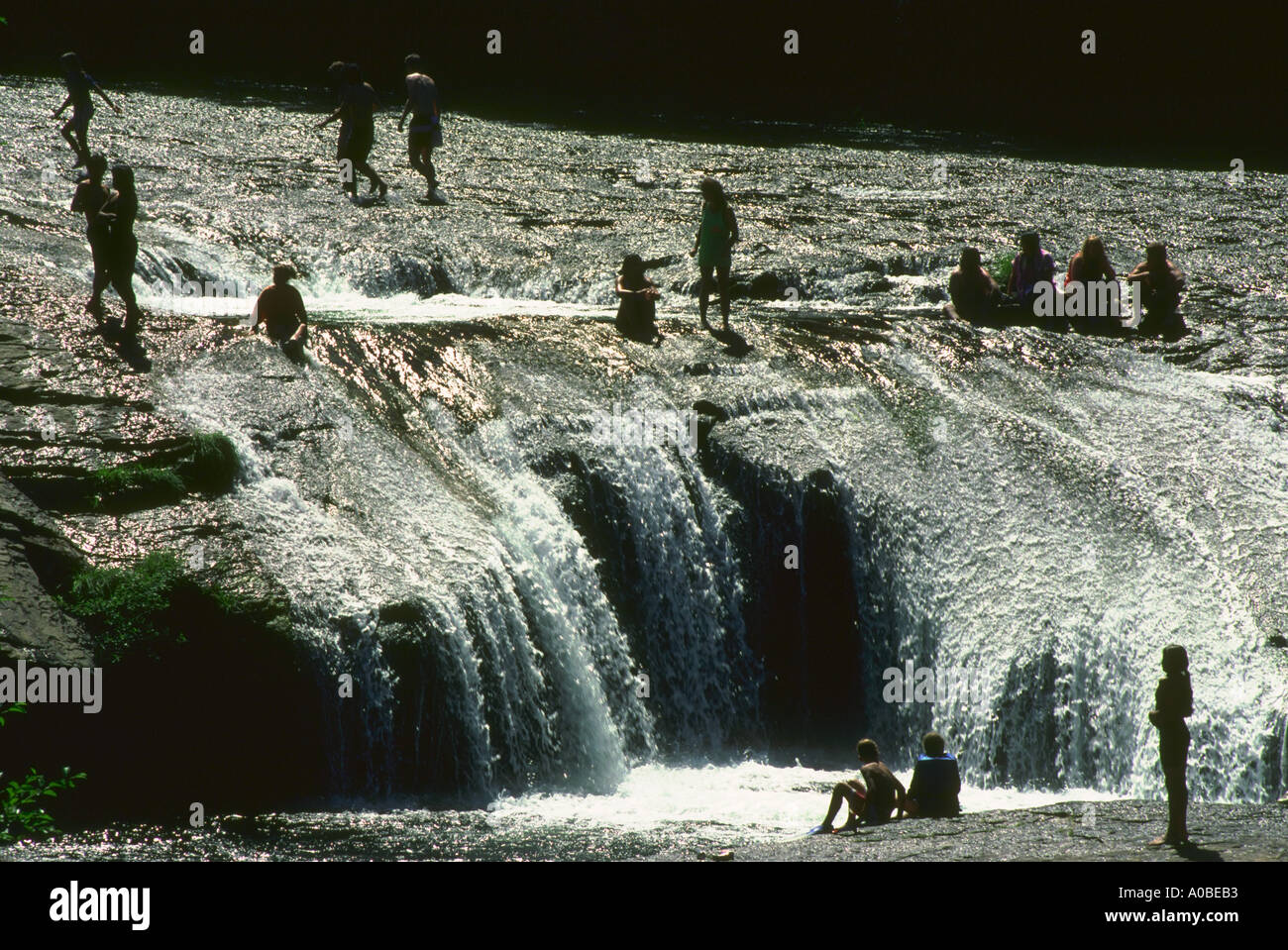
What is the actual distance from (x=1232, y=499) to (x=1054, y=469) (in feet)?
5.68

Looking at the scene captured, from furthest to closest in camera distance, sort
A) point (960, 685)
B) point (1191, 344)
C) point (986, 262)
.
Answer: point (986, 262)
point (1191, 344)
point (960, 685)

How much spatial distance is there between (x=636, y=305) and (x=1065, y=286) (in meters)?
5.51

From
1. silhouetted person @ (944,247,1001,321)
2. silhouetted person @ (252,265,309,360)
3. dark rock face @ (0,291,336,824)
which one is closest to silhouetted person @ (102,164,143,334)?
silhouetted person @ (252,265,309,360)

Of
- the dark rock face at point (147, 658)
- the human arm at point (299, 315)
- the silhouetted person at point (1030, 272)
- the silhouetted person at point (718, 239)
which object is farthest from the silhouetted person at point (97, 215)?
the silhouetted person at point (1030, 272)

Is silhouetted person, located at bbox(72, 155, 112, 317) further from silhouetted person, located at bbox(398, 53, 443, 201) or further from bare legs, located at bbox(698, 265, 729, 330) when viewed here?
silhouetted person, located at bbox(398, 53, 443, 201)

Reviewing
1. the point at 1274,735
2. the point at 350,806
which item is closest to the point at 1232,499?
the point at 1274,735

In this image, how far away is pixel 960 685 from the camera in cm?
1459

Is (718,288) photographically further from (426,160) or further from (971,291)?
(426,160)

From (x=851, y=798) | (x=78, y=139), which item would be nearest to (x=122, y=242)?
(x=78, y=139)

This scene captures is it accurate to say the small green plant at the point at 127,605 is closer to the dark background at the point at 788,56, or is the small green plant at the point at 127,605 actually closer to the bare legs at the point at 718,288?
the bare legs at the point at 718,288

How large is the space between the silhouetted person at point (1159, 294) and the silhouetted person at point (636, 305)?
599 centimetres

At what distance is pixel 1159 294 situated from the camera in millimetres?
18750

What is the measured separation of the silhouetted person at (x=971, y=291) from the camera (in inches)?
737
